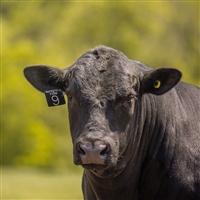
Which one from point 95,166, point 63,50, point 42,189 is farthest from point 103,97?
point 63,50

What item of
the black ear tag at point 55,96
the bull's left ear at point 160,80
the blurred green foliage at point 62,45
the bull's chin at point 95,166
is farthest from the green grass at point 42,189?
the bull's chin at point 95,166

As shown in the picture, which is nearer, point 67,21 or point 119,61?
point 119,61

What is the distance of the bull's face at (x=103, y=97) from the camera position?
891 cm

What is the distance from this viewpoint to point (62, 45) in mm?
59250

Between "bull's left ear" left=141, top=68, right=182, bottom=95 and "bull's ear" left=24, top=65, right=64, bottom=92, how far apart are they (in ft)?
3.00

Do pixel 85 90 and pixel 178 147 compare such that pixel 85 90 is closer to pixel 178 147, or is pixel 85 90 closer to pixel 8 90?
pixel 178 147

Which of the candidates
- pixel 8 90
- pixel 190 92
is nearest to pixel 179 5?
pixel 8 90

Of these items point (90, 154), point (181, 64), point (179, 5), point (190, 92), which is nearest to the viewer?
point (90, 154)

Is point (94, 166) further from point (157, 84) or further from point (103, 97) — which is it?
point (157, 84)

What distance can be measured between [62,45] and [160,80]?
4977 centimetres

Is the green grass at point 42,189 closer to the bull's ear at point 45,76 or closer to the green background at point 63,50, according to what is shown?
the green background at point 63,50

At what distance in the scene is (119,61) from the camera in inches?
375

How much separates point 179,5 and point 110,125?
52.2m

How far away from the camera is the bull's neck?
9727 mm
